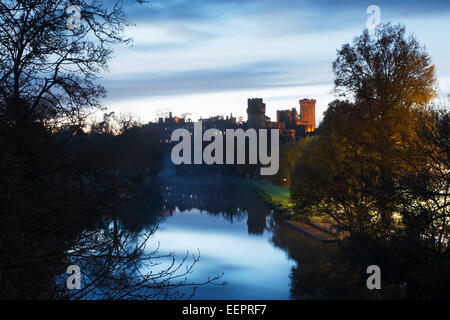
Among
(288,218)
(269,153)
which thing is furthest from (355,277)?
(269,153)

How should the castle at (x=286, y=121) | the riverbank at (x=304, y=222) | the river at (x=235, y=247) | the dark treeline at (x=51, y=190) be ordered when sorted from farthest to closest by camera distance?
the castle at (x=286, y=121), the riverbank at (x=304, y=222), the river at (x=235, y=247), the dark treeline at (x=51, y=190)

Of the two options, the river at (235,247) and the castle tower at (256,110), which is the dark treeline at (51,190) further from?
the castle tower at (256,110)

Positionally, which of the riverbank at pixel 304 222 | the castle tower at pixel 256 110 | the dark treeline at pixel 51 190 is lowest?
the riverbank at pixel 304 222

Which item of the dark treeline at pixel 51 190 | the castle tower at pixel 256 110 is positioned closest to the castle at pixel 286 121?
the castle tower at pixel 256 110

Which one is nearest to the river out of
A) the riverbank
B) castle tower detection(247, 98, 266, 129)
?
the riverbank

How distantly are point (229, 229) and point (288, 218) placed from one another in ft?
15.4

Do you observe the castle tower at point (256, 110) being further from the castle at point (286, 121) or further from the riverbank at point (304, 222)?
the riverbank at point (304, 222)

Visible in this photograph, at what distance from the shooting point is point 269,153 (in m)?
67.1

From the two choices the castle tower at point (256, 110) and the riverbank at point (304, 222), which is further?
the castle tower at point (256, 110)

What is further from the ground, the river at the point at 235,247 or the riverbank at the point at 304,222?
the riverbank at the point at 304,222

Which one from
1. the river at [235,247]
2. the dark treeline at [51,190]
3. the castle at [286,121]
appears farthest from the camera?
the castle at [286,121]

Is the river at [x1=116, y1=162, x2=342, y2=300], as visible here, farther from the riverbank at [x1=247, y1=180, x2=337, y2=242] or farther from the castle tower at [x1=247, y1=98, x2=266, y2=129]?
the castle tower at [x1=247, y1=98, x2=266, y2=129]

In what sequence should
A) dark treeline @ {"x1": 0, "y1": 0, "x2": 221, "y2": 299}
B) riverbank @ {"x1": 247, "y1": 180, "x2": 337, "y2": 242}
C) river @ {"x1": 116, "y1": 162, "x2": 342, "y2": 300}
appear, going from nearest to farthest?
dark treeline @ {"x1": 0, "y1": 0, "x2": 221, "y2": 299} → river @ {"x1": 116, "y1": 162, "x2": 342, "y2": 300} → riverbank @ {"x1": 247, "y1": 180, "x2": 337, "y2": 242}
